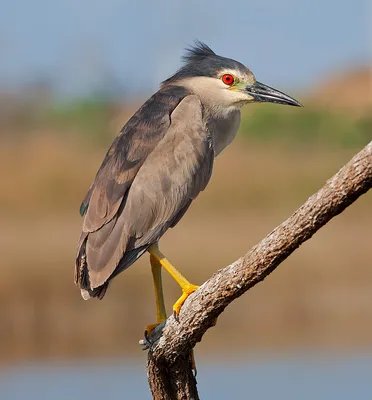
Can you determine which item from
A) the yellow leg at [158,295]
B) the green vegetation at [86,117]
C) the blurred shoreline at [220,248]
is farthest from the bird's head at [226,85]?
the green vegetation at [86,117]

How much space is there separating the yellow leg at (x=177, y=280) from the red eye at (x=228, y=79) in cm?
110

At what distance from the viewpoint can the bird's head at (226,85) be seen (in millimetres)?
6969

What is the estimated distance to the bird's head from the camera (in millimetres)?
6969

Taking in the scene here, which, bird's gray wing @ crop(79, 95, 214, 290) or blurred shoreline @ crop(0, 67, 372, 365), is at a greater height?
blurred shoreline @ crop(0, 67, 372, 365)

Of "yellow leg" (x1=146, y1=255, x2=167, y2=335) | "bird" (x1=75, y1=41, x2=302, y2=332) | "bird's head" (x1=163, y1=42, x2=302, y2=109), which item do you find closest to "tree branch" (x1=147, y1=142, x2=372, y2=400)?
"bird" (x1=75, y1=41, x2=302, y2=332)

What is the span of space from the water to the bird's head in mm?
6392

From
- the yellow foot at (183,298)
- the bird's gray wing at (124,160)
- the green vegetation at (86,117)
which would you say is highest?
the green vegetation at (86,117)

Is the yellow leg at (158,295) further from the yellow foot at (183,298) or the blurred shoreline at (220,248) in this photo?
the blurred shoreline at (220,248)

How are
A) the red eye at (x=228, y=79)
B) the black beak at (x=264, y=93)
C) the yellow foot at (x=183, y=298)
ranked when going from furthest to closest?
1. the red eye at (x=228, y=79)
2. the black beak at (x=264, y=93)
3. the yellow foot at (x=183, y=298)

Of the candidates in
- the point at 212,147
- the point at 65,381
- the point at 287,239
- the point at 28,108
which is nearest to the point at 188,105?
the point at 212,147

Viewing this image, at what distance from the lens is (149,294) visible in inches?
600

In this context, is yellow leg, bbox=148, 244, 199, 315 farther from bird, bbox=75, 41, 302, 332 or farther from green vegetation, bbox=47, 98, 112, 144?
green vegetation, bbox=47, 98, 112, 144

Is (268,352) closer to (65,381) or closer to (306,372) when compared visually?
(306,372)

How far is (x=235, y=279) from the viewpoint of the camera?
538 cm
